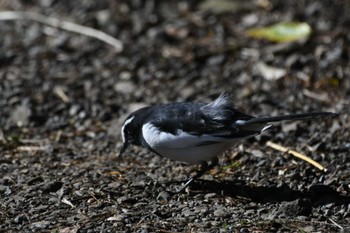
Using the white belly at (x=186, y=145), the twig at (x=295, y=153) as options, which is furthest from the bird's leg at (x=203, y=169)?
the twig at (x=295, y=153)

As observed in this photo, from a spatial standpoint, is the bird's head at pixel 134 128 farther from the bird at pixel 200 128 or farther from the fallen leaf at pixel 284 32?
the fallen leaf at pixel 284 32

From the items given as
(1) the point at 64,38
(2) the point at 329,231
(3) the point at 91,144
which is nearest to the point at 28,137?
(3) the point at 91,144

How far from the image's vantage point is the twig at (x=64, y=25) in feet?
27.7

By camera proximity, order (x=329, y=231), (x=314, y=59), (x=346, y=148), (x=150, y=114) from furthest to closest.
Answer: (x=314, y=59) → (x=346, y=148) → (x=150, y=114) → (x=329, y=231)

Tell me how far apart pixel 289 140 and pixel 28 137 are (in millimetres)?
2280

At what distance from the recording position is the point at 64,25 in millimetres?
8719

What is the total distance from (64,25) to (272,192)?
4380 mm

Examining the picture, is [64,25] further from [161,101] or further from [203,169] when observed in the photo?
[203,169]

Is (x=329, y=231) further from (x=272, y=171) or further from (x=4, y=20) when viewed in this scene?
(x=4, y=20)

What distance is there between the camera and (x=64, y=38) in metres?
8.55

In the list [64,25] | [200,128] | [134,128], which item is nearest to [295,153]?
[200,128]

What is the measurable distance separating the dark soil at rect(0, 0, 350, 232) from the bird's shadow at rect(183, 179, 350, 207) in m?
0.01

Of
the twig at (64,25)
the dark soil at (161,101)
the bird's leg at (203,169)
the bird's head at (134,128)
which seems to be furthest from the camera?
the twig at (64,25)

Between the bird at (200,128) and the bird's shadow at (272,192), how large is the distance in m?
0.13
